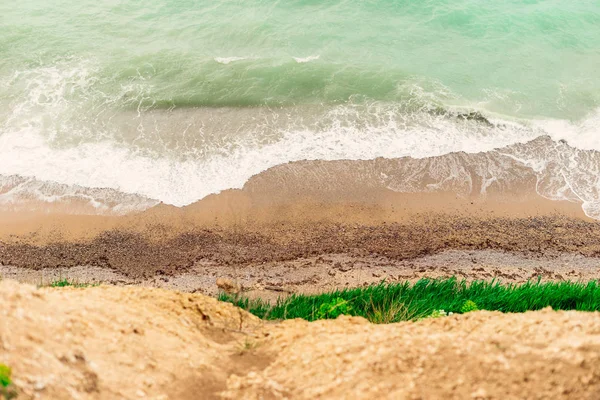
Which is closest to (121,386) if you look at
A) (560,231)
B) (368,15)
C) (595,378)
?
(595,378)

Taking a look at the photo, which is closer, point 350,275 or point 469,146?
point 350,275

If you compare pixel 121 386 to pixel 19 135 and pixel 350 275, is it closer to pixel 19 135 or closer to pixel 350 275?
pixel 350 275

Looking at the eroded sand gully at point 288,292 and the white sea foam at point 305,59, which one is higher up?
the white sea foam at point 305,59

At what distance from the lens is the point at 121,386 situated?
4992 mm

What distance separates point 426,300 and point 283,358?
449 centimetres

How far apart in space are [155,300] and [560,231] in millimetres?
11284

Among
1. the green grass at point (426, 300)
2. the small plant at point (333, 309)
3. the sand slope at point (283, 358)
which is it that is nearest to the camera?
the sand slope at point (283, 358)

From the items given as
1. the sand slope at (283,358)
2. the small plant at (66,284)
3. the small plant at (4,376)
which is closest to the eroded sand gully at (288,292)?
the sand slope at (283,358)

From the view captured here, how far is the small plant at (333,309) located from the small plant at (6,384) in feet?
19.1

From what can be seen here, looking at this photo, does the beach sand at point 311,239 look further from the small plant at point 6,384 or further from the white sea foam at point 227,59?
the white sea foam at point 227,59

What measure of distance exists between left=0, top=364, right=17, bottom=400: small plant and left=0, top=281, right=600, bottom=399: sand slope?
4.3 inches

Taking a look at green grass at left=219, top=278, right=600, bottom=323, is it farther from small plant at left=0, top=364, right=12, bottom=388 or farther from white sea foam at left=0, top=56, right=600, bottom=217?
small plant at left=0, top=364, right=12, bottom=388

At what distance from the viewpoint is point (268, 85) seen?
17250 millimetres

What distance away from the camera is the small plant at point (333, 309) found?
8914 mm
